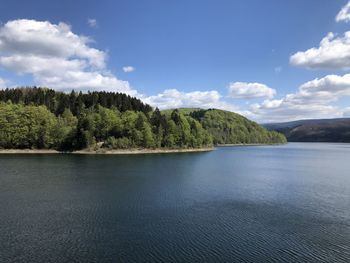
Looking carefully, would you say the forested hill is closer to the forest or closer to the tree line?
the forest

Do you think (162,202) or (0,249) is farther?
(162,202)

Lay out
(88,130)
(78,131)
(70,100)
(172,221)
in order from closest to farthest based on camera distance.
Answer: (172,221)
(88,130)
(78,131)
(70,100)

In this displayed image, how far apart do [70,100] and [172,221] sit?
136476mm

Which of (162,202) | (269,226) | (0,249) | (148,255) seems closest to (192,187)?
(162,202)

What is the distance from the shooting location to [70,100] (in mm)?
154625

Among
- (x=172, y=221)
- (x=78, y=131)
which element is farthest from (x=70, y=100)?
(x=172, y=221)

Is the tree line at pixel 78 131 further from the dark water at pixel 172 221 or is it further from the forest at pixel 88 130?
the dark water at pixel 172 221

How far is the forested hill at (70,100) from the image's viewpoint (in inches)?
5969

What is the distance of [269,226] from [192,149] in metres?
117

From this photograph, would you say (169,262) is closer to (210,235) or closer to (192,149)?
(210,235)

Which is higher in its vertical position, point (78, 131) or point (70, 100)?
point (70, 100)

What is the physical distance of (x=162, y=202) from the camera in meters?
38.2

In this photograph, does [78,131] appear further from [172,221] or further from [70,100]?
[172,221]

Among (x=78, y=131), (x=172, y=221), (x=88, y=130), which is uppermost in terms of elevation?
(x=88, y=130)
